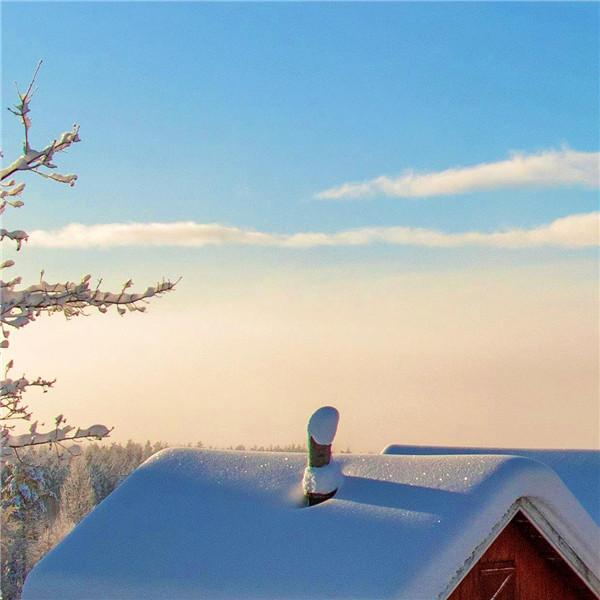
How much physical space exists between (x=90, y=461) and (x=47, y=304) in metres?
50.0

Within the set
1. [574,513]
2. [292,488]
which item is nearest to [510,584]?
[574,513]

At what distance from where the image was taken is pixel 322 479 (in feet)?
32.8

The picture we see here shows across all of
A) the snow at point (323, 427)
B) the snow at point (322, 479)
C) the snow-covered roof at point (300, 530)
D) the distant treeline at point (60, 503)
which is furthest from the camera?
the distant treeline at point (60, 503)

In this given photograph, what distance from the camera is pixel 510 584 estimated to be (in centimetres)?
995

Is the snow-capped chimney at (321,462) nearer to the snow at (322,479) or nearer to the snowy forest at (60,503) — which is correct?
the snow at (322,479)

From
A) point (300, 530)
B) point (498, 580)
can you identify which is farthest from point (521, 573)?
point (300, 530)

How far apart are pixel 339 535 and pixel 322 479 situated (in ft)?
3.48

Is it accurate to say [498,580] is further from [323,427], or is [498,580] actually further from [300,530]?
[323,427]

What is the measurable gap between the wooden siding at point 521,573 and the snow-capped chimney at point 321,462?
1600 mm

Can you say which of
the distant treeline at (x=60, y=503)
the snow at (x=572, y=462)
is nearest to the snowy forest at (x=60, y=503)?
the distant treeline at (x=60, y=503)

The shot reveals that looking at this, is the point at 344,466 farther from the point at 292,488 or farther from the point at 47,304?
the point at 47,304

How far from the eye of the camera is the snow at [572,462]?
1466 centimetres

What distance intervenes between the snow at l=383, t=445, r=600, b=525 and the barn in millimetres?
4024

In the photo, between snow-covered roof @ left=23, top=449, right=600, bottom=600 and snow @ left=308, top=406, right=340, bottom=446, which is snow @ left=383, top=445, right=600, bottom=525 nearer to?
snow-covered roof @ left=23, top=449, right=600, bottom=600
